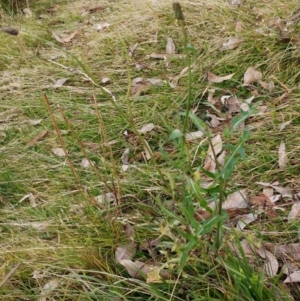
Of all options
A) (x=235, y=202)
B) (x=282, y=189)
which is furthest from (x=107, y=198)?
(x=282, y=189)

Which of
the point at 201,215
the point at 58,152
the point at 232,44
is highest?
the point at 232,44

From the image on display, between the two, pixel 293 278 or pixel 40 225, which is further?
pixel 40 225

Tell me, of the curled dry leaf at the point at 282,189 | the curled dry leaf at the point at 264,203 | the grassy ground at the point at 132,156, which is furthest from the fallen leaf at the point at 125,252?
the curled dry leaf at the point at 282,189

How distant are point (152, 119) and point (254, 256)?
1.08 m

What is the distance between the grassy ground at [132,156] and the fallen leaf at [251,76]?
0.15 ft

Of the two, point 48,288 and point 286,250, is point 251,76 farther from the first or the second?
point 48,288

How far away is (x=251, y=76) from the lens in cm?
260

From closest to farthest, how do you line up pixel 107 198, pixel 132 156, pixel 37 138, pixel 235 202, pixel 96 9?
1. pixel 235 202
2. pixel 107 198
3. pixel 132 156
4. pixel 37 138
5. pixel 96 9

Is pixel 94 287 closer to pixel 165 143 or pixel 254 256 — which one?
pixel 254 256

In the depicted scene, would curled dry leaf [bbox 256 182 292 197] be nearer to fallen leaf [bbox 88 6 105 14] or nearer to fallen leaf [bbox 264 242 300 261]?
fallen leaf [bbox 264 242 300 261]

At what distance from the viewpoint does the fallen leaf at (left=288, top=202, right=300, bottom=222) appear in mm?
1710

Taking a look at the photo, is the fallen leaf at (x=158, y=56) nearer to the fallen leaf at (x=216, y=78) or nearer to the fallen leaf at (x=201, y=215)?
the fallen leaf at (x=216, y=78)

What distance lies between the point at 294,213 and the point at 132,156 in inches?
31.5

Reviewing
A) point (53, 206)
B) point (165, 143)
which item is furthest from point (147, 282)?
point (165, 143)
